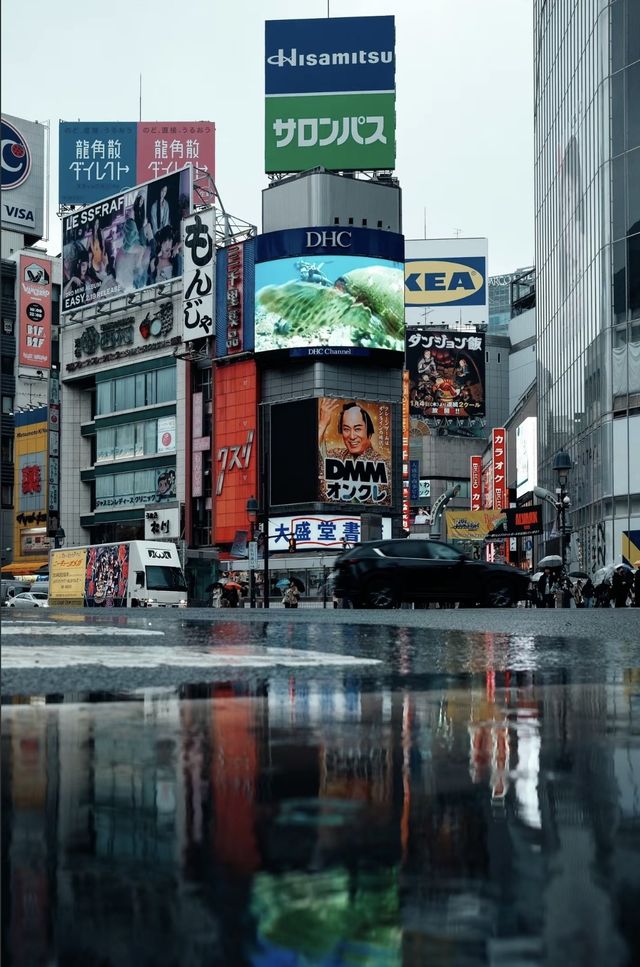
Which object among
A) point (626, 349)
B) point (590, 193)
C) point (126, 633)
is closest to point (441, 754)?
point (126, 633)

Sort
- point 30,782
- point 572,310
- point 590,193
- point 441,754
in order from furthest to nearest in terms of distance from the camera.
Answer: point 572,310
point 590,193
point 441,754
point 30,782

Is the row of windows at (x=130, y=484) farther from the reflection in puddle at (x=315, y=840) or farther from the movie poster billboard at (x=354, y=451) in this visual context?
the reflection in puddle at (x=315, y=840)

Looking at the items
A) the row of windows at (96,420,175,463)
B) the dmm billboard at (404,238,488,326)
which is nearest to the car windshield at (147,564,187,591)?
the row of windows at (96,420,175,463)

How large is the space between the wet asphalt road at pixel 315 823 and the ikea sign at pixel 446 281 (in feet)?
410

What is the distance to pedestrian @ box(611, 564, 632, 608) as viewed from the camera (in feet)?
119

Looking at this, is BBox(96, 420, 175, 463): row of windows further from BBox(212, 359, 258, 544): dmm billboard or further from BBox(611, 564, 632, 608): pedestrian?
BBox(611, 564, 632, 608): pedestrian

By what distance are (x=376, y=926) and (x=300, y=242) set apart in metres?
77.2

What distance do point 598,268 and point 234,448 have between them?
3137cm

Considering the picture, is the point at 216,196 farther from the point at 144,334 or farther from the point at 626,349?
the point at 626,349

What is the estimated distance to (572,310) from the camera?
63.1m

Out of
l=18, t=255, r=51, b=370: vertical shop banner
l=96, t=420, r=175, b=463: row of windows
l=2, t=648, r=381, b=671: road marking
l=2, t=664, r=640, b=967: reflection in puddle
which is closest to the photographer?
l=2, t=664, r=640, b=967: reflection in puddle

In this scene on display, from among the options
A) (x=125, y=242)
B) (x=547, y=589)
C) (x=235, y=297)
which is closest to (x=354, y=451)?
(x=235, y=297)

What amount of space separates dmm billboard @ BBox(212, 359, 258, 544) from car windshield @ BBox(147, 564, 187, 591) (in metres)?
24.6

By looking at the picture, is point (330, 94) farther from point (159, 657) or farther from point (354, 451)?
point (159, 657)
